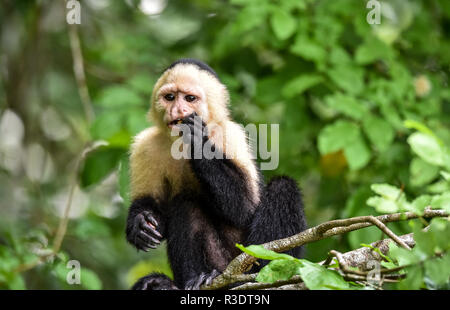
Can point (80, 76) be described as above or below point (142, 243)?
above

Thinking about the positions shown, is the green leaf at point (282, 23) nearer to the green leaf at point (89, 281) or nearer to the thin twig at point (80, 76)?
the thin twig at point (80, 76)

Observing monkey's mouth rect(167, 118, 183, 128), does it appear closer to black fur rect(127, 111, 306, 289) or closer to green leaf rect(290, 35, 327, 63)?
black fur rect(127, 111, 306, 289)

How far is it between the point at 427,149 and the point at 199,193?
273 cm

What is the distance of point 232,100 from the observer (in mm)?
7238

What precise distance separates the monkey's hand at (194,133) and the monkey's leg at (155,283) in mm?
1308

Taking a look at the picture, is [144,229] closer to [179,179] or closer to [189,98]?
[179,179]

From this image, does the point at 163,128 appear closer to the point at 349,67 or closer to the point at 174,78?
the point at 174,78

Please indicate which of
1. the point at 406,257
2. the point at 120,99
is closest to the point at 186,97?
the point at 120,99

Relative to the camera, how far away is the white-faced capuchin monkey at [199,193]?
508 cm

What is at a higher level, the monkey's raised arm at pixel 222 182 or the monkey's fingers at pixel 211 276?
the monkey's raised arm at pixel 222 182

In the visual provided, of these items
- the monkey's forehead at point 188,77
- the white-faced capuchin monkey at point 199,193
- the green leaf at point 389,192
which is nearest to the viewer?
the green leaf at point 389,192

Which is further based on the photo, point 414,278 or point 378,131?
point 378,131

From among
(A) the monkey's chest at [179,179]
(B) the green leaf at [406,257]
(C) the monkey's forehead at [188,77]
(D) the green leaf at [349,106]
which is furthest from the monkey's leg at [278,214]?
(B) the green leaf at [406,257]

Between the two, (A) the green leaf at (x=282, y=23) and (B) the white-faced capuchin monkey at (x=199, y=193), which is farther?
(A) the green leaf at (x=282, y=23)
